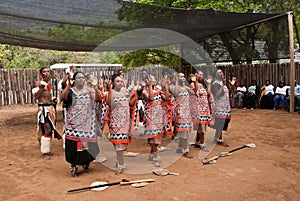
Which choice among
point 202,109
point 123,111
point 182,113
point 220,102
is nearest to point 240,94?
point 220,102

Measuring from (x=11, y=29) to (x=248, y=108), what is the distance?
9.08m

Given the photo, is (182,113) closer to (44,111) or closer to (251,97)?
(44,111)

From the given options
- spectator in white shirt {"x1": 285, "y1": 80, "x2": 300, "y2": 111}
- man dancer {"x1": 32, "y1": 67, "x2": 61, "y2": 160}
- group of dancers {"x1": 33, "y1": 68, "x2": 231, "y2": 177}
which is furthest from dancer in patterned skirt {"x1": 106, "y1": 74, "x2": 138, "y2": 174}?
spectator in white shirt {"x1": 285, "y1": 80, "x2": 300, "y2": 111}

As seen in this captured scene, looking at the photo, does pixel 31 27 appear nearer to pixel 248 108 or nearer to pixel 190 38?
pixel 190 38

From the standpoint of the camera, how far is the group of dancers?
4.08m

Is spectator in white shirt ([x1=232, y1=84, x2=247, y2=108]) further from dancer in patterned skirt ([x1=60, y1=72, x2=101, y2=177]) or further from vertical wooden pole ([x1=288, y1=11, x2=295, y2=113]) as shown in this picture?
dancer in patterned skirt ([x1=60, y1=72, x2=101, y2=177])

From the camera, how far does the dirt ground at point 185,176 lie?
3.43 meters

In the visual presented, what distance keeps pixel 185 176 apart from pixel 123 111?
4.19ft

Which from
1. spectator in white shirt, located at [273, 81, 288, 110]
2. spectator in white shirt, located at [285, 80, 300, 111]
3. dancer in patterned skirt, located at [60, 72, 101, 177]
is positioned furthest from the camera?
spectator in white shirt, located at [273, 81, 288, 110]

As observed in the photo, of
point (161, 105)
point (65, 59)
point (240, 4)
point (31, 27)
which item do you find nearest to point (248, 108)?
point (240, 4)

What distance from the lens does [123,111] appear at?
13.8ft

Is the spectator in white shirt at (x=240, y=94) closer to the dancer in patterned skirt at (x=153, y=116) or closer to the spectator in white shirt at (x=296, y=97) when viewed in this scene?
the spectator in white shirt at (x=296, y=97)

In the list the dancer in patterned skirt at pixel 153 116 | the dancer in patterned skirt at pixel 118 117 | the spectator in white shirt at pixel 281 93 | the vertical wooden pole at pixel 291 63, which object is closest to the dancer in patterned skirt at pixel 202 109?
the dancer in patterned skirt at pixel 153 116

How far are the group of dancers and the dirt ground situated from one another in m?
0.29
